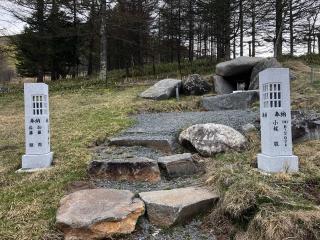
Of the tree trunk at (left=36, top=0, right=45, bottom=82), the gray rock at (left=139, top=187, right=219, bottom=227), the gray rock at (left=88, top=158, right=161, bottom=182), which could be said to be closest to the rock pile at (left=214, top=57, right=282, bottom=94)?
the gray rock at (left=88, top=158, right=161, bottom=182)

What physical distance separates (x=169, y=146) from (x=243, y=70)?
6375 mm

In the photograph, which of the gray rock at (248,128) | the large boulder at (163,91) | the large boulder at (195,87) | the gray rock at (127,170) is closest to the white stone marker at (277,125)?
the gray rock at (127,170)

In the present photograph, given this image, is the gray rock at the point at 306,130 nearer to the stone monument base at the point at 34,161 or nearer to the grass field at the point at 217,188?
the grass field at the point at 217,188

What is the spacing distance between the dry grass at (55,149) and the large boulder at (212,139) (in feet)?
5.21

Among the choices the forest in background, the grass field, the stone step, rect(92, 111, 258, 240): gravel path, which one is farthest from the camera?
the forest in background

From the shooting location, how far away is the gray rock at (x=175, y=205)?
367 cm

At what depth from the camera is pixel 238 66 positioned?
11266mm

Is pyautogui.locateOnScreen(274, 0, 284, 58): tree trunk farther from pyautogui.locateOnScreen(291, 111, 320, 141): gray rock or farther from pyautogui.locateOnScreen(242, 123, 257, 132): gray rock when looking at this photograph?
pyautogui.locateOnScreen(291, 111, 320, 141): gray rock

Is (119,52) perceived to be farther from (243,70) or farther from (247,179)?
(247,179)

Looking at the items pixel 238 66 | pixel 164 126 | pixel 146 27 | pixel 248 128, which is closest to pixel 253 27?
pixel 146 27

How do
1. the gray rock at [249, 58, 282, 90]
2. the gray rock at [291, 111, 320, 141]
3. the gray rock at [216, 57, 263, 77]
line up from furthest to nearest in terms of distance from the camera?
the gray rock at [216, 57, 263, 77], the gray rock at [249, 58, 282, 90], the gray rock at [291, 111, 320, 141]

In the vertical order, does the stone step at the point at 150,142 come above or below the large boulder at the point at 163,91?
below

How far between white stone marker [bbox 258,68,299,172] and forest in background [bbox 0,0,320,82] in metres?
12.6

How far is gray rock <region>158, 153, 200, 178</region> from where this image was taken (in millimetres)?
4828
